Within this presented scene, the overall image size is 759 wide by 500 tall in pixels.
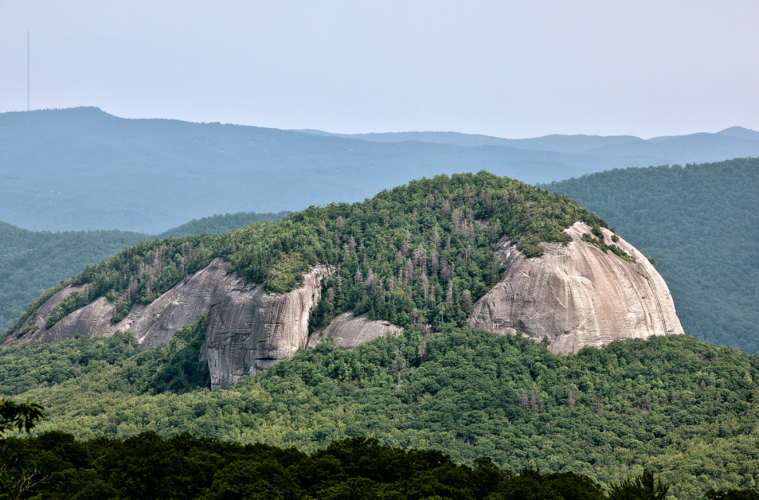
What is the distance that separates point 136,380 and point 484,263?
4873 cm

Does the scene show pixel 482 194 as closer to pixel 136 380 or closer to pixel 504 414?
pixel 504 414

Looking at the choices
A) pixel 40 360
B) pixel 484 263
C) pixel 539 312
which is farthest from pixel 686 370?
pixel 40 360

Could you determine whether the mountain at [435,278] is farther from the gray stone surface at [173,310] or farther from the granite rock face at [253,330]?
the gray stone surface at [173,310]

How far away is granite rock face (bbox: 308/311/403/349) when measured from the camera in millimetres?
84438

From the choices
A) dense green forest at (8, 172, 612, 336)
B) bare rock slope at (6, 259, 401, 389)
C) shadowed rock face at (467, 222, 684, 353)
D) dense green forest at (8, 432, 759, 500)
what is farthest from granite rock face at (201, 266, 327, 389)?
dense green forest at (8, 432, 759, 500)

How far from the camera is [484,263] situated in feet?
292

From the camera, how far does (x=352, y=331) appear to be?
85625mm

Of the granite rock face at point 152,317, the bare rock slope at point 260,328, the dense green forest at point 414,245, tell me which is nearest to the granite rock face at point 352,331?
the bare rock slope at point 260,328

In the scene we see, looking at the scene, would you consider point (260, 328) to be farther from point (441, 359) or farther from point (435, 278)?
point (435, 278)

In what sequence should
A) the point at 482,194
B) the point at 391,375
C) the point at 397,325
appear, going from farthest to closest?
the point at 482,194, the point at 397,325, the point at 391,375

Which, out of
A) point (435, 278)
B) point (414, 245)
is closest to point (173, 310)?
point (414, 245)

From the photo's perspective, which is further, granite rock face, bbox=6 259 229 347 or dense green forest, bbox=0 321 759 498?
granite rock face, bbox=6 259 229 347

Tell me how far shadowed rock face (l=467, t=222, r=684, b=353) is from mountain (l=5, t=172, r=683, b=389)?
0.42 feet

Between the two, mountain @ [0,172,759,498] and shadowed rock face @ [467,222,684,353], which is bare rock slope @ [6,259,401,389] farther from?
shadowed rock face @ [467,222,684,353]
